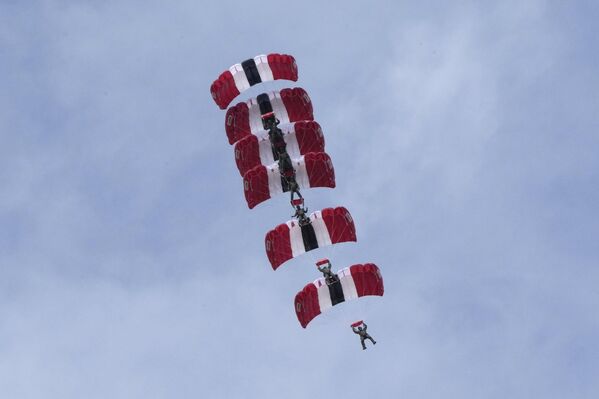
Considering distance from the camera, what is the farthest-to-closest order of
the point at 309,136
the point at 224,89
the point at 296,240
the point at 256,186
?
the point at 309,136, the point at 224,89, the point at 256,186, the point at 296,240

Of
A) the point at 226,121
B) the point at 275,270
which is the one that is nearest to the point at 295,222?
the point at 275,270

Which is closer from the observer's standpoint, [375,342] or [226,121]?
[375,342]

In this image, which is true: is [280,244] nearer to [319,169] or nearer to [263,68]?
[319,169]

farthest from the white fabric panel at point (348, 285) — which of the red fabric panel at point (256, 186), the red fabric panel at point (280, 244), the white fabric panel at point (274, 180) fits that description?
the red fabric panel at point (256, 186)

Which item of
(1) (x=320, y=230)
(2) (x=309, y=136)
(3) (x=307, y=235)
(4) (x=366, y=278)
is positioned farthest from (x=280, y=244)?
(2) (x=309, y=136)

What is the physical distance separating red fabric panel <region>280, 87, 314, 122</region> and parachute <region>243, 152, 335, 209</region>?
3.37 metres

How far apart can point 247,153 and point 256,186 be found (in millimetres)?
2384

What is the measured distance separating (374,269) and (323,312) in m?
4.36

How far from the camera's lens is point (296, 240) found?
7212cm

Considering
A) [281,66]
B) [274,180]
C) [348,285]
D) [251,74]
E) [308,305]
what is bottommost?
[308,305]

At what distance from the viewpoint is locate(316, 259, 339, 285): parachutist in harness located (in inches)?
2847

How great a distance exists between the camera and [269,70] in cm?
7319

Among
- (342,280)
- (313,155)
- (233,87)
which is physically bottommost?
(342,280)

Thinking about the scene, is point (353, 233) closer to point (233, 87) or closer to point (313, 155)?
point (313, 155)
